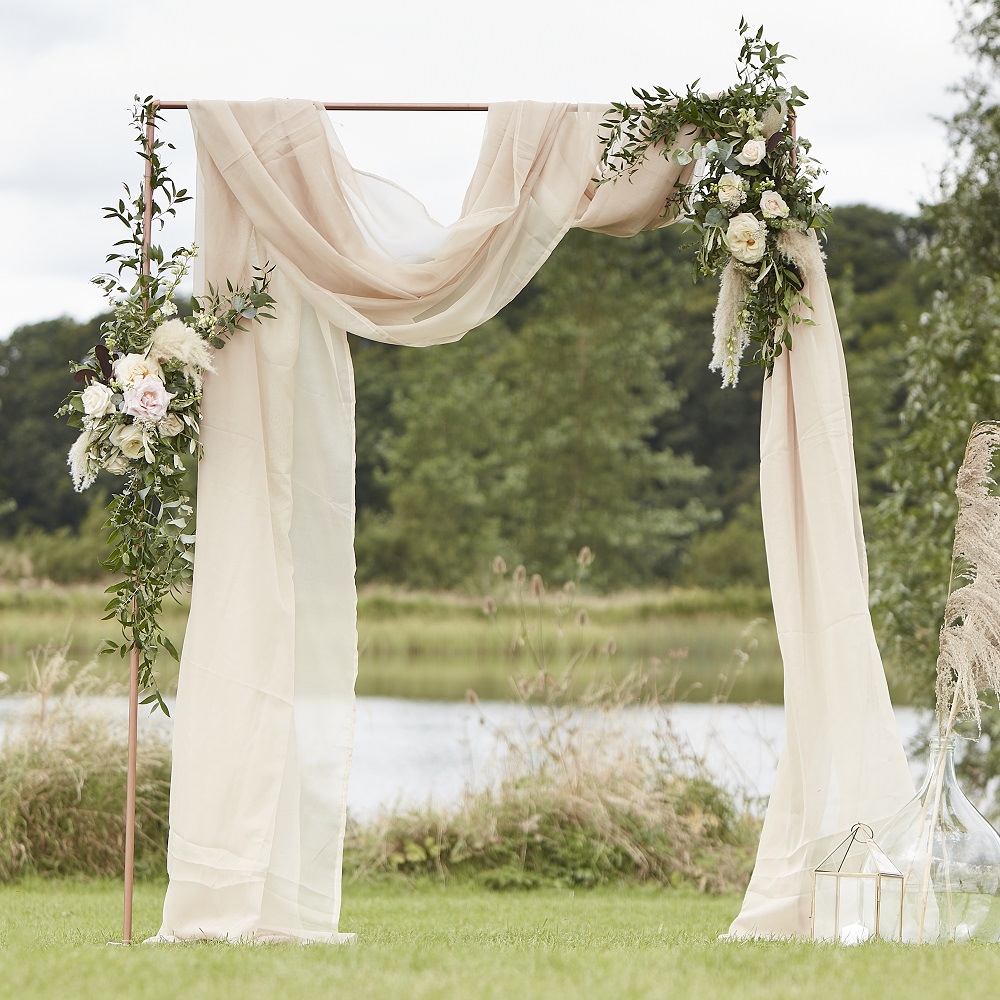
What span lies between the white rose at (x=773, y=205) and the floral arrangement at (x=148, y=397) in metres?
1.46

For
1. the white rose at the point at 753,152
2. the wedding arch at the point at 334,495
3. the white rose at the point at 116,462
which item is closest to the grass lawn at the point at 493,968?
the wedding arch at the point at 334,495

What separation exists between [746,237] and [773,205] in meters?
0.12

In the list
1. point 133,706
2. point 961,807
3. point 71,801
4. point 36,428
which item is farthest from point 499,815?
point 36,428

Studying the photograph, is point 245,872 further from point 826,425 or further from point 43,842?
point 43,842

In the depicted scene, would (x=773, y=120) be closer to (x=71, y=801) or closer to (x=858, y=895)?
→ (x=858, y=895)

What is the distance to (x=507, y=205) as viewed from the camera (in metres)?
3.84

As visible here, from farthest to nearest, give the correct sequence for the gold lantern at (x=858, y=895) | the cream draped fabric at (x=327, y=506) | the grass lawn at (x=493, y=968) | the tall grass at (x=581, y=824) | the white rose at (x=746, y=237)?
the tall grass at (x=581, y=824)
the white rose at (x=746, y=237)
the cream draped fabric at (x=327, y=506)
the gold lantern at (x=858, y=895)
the grass lawn at (x=493, y=968)

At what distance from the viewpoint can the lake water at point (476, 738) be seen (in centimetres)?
635

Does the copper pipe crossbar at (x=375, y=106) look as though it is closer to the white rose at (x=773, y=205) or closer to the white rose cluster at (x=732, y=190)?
the white rose cluster at (x=732, y=190)

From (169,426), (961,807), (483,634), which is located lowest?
(483,634)

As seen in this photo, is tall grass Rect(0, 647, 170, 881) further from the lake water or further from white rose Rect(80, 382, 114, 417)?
white rose Rect(80, 382, 114, 417)

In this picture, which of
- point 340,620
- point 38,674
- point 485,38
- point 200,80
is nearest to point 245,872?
point 340,620

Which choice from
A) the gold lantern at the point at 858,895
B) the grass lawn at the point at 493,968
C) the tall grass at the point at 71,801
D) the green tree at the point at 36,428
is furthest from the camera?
the green tree at the point at 36,428

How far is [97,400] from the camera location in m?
3.59
